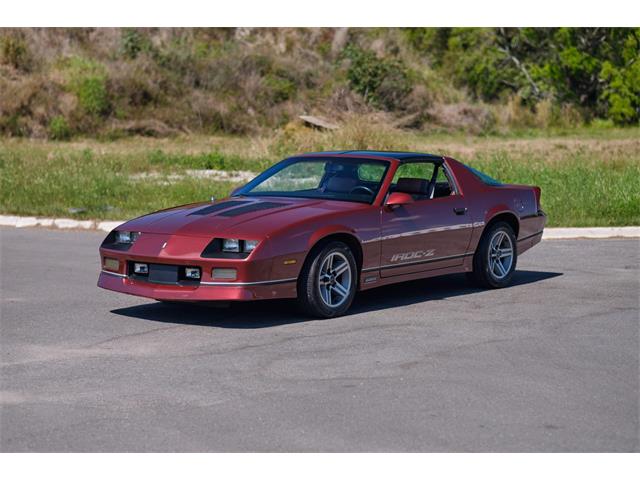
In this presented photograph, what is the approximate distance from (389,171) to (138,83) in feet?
102

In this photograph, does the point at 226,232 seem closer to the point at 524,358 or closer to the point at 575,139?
the point at 524,358

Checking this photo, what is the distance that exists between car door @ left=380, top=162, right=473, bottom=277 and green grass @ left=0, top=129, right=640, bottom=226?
5441 millimetres

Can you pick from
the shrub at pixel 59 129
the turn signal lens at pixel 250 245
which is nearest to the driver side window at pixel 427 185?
the turn signal lens at pixel 250 245

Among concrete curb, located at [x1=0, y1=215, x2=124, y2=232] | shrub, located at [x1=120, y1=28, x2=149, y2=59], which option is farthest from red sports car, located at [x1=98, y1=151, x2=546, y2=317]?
shrub, located at [x1=120, y1=28, x2=149, y2=59]

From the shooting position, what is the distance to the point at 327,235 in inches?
380

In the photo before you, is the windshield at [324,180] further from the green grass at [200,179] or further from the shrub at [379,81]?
the shrub at [379,81]

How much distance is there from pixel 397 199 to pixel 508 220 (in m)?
2.10

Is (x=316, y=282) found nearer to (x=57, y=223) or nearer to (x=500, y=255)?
(x=500, y=255)

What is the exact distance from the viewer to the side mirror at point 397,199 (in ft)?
33.3

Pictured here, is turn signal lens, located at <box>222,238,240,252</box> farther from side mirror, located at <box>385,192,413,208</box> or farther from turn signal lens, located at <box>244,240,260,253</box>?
side mirror, located at <box>385,192,413,208</box>

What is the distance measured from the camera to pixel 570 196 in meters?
18.2

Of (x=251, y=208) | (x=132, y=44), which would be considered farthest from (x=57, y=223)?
(x=132, y=44)

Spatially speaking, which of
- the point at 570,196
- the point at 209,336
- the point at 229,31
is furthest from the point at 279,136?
the point at 229,31

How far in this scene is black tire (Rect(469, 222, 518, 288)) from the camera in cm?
1139
